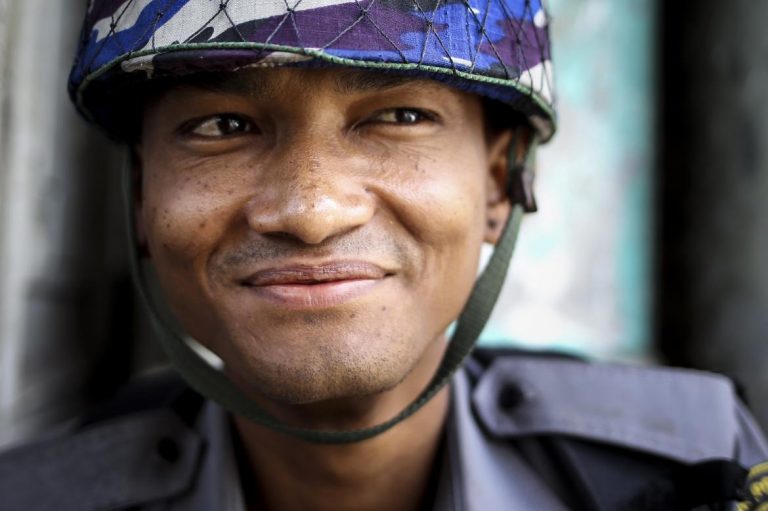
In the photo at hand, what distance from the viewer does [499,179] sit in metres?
2.00

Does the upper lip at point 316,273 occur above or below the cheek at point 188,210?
below

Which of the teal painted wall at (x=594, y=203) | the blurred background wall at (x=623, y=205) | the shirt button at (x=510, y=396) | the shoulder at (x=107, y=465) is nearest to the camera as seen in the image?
the shoulder at (x=107, y=465)

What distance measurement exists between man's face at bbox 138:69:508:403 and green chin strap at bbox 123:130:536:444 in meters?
0.13

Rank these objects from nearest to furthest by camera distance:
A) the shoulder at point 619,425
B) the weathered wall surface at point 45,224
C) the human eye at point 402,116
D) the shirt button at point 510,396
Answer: the human eye at point 402,116
the shoulder at point 619,425
the shirt button at point 510,396
the weathered wall surface at point 45,224

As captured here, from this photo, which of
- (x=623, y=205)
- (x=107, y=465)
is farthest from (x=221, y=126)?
(x=623, y=205)

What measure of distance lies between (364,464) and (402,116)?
822mm

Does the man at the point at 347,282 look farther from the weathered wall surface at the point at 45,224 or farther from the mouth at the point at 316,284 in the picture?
the weathered wall surface at the point at 45,224

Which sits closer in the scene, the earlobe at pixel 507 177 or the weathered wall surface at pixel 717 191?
the earlobe at pixel 507 177

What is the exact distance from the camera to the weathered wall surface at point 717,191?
11.1ft

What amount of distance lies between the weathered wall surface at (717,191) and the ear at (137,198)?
250 centimetres

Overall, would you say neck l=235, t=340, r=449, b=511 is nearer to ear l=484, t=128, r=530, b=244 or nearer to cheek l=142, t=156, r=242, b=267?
ear l=484, t=128, r=530, b=244

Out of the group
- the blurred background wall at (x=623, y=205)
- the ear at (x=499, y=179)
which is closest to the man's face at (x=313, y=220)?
the ear at (x=499, y=179)

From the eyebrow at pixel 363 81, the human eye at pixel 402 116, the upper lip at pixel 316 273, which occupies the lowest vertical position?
the upper lip at pixel 316 273

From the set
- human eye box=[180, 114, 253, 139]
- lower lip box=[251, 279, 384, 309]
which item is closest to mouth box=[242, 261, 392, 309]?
lower lip box=[251, 279, 384, 309]
